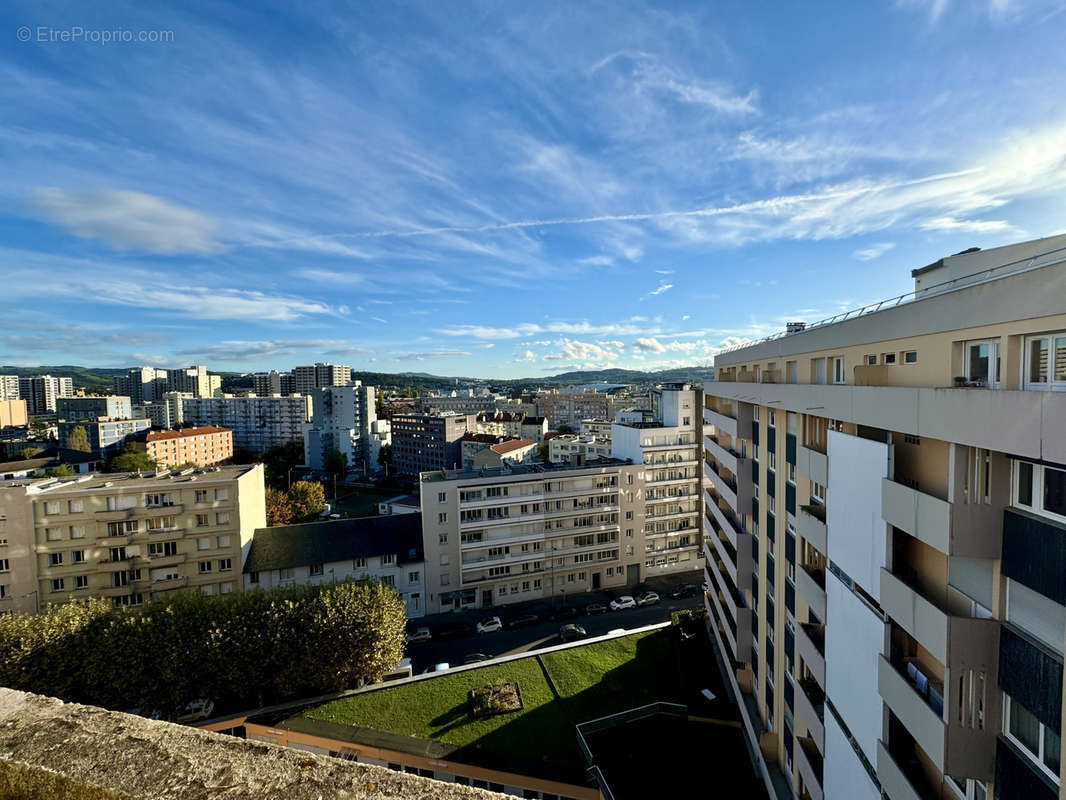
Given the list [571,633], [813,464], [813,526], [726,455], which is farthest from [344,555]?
[813,464]

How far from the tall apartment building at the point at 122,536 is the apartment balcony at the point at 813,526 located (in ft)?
116

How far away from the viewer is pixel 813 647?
13367 mm

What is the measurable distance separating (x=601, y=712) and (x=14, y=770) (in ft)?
82.6

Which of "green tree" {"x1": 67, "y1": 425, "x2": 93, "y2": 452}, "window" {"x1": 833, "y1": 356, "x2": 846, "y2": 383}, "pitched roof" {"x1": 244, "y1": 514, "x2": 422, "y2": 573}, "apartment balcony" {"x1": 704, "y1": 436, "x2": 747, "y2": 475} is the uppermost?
Answer: "window" {"x1": 833, "y1": 356, "x2": 846, "y2": 383}

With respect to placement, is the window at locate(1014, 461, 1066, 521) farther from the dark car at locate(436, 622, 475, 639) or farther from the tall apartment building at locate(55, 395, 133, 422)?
the tall apartment building at locate(55, 395, 133, 422)

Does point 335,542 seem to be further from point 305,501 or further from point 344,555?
point 305,501

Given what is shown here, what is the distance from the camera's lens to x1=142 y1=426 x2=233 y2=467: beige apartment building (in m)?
93.1

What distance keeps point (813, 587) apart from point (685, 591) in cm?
3200

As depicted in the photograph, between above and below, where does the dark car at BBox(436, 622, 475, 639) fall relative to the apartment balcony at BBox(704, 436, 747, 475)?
below

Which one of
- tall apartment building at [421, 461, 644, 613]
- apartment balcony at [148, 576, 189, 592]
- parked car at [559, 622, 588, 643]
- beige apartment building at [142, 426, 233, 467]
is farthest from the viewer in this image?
beige apartment building at [142, 426, 233, 467]

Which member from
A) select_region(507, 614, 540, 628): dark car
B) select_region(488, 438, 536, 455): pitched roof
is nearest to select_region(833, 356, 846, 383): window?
select_region(507, 614, 540, 628): dark car

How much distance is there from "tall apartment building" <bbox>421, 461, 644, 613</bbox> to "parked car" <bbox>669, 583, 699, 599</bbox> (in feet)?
12.6

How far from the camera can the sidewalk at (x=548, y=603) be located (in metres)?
38.7

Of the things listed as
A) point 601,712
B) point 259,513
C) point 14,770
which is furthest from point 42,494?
point 14,770
